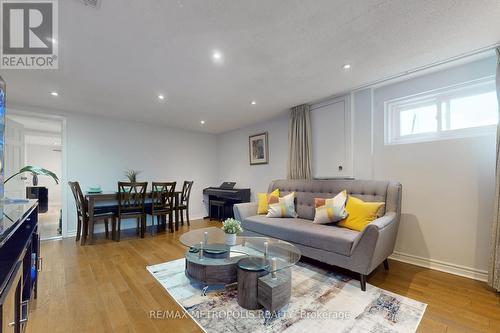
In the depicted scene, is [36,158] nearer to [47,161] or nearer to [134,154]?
[47,161]

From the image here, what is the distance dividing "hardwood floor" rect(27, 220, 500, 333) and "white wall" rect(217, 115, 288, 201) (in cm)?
236

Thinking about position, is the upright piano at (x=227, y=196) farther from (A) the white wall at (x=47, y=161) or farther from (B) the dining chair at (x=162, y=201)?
(A) the white wall at (x=47, y=161)

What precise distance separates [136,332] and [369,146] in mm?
3265

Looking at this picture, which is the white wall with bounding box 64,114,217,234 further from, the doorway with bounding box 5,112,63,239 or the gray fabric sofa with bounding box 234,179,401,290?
the gray fabric sofa with bounding box 234,179,401,290

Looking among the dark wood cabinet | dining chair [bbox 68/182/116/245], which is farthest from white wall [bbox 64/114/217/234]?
the dark wood cabinet

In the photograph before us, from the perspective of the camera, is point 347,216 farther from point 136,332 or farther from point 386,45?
point 136,332

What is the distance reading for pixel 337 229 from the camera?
2463 millimetres

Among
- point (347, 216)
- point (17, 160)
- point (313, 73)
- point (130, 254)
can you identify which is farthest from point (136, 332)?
point (17, 160)

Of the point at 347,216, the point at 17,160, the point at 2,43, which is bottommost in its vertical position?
the point at 347,216

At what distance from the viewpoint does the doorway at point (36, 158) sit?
11.8 feet

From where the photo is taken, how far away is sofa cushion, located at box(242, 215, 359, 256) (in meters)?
2.20

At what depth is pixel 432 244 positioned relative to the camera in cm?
256

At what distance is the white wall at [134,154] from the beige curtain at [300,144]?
2764mm

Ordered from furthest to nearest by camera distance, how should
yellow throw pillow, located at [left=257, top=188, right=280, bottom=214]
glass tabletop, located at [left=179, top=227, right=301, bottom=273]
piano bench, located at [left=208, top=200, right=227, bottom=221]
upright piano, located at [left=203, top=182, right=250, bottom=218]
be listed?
1. piano bench, located at [left=208, top=200, right=227, bottom=221]
2. upright piano, located at [left=203, top=182, right=250, bottom=218]
3. yellow throw pillow, located at [left=257, top=188, right=280, bottom=214]
4. glass tabletop, located at [left=179, top=227, right=301, bottom=273]
